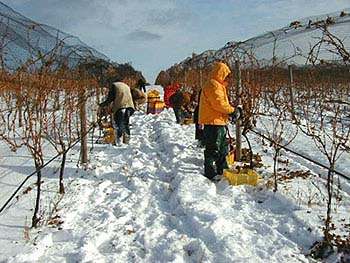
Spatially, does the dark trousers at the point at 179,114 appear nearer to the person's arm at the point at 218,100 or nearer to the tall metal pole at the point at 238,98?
the tall metal pole at the point at 238,98

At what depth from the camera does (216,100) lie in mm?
4785

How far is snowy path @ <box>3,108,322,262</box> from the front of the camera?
290cm

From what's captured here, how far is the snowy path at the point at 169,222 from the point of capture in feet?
9.52

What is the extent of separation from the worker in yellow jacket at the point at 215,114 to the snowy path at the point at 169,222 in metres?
0.32

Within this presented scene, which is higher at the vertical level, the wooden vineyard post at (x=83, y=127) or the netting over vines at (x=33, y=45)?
the netting over vines at (x=33, y=45)

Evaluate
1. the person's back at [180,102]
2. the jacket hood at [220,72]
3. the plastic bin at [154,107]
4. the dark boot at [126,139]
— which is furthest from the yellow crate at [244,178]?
the plastic bin at [154,107]

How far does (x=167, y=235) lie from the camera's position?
3234 millimetres

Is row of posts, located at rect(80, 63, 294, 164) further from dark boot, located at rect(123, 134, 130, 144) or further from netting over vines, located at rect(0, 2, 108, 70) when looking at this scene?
dark boot, located at rect(123, 134, 130, 144)

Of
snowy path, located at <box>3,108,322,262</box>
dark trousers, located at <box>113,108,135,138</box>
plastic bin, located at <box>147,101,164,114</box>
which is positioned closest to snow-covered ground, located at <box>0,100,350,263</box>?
snowy path, located at <box>3,108,322,262</box>

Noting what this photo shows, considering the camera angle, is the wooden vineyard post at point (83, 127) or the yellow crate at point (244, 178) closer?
the yellow crate at point (244, 178)

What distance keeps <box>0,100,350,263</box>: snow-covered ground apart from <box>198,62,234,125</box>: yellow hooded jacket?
0.80 meters

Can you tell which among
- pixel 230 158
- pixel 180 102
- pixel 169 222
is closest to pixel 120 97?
pixel 180 102

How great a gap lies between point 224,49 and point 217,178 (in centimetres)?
263

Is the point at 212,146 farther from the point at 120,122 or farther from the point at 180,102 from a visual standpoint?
the point at 180,102
